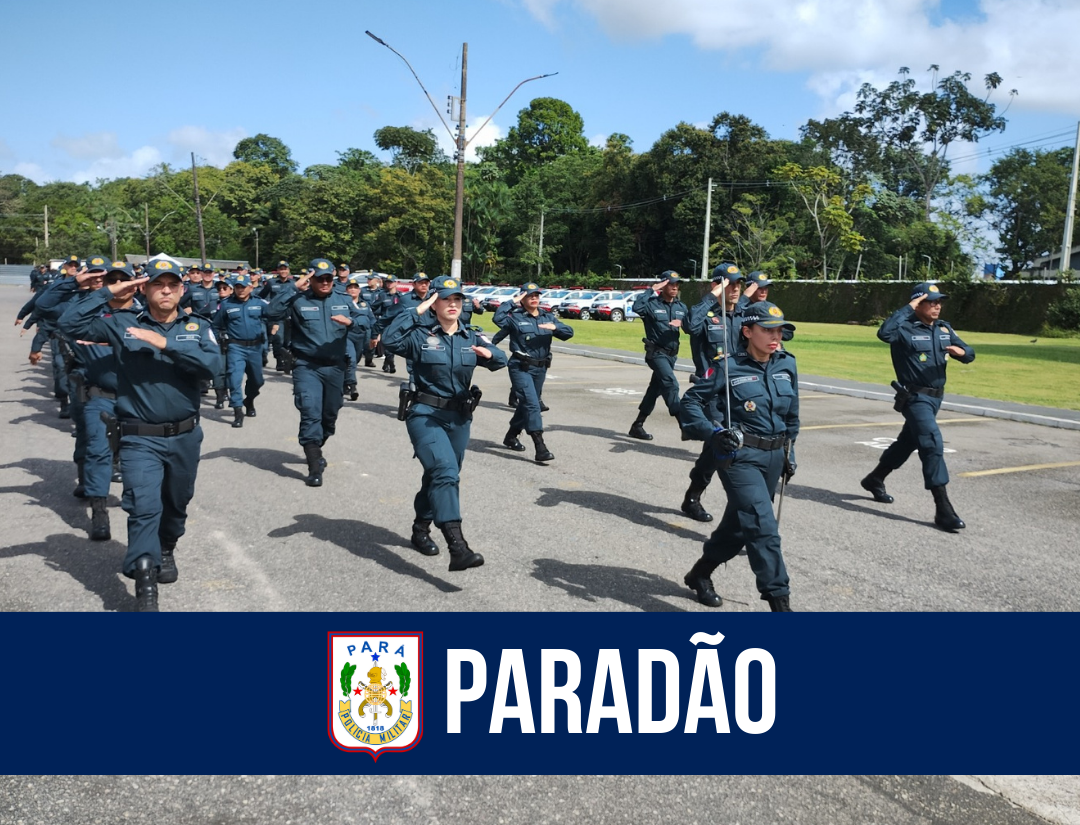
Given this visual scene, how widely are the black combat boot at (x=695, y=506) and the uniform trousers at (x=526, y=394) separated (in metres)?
2.63

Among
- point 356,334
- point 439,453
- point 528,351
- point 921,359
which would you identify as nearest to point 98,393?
point 439,453

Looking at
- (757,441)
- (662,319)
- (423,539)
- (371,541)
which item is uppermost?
(662,319)

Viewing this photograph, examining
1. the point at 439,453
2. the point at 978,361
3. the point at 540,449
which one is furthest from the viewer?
the point at 978,361

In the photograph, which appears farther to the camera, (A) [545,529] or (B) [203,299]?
(B) [203,299]

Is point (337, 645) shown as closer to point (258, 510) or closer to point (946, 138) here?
point (258, 510)

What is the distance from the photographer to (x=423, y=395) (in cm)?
655

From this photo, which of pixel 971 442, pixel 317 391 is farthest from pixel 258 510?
pixel 971 442

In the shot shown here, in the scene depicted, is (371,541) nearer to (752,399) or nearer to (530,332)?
(752,399)

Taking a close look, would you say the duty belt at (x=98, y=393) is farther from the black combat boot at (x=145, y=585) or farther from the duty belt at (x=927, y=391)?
the duty belt at (x=927, y=391)

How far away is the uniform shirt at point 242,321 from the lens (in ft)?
42.7

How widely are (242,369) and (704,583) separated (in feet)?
28.9

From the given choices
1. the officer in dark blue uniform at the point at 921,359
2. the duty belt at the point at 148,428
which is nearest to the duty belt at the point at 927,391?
the officer in dark blue uniform at the point at 921,359

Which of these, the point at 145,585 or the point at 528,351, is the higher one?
the point at 528,351

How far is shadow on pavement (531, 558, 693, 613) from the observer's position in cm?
584
